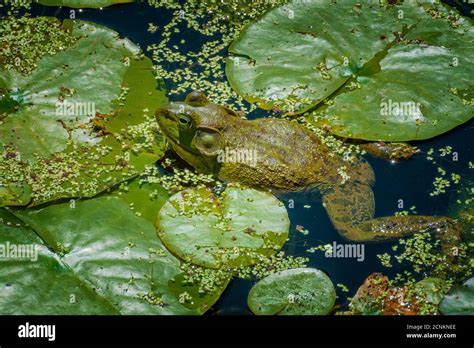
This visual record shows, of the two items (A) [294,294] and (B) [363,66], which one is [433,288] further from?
(B) [363,66]

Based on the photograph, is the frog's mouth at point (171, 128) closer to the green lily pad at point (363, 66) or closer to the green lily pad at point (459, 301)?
the green lily pad at point (363, 66)

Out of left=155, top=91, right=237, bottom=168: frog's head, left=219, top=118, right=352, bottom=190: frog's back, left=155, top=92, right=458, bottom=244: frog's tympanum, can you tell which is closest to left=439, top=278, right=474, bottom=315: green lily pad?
left=155, top=92, right=458, bottom=244: frog's tympanum

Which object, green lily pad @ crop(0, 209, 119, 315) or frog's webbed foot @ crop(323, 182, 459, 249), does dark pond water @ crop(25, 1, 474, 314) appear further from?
green lily pad @ crop(0, 209, 119, 315)

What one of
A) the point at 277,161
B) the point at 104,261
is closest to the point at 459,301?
the point at 277,161

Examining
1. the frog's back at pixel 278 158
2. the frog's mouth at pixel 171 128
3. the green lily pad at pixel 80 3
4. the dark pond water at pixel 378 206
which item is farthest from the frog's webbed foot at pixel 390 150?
the green lily pad at pixel 80 3

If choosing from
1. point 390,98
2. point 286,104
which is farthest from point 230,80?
point 390,98
